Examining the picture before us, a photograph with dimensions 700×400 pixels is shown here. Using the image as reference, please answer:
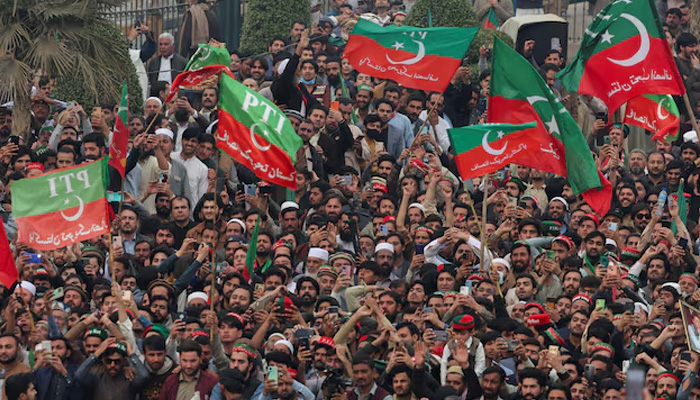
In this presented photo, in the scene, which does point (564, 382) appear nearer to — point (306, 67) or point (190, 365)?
point (190, 365)

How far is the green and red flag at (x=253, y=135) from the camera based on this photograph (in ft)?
82.9

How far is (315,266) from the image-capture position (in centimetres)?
2622

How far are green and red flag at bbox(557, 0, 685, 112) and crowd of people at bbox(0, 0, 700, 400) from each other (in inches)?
66.0

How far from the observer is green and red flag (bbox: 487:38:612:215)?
2547cm

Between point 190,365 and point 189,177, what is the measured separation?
590cm

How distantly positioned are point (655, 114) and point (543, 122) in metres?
2.34

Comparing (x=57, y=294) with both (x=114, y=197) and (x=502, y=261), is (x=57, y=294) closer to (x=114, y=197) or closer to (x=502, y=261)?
(x=114, y=197)

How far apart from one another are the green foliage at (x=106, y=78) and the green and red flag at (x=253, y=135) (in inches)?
227

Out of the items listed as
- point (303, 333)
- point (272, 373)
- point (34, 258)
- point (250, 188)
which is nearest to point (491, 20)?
point (250, 188)

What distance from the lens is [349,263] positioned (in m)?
26.1

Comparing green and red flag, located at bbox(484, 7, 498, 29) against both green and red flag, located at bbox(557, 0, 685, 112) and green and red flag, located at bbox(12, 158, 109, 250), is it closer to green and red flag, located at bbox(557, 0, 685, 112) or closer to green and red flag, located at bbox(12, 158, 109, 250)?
green and red flag, located at bbox(557, 0, 685, 112)

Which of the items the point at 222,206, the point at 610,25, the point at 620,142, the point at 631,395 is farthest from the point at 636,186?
the point at 631,395

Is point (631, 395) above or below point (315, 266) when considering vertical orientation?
above

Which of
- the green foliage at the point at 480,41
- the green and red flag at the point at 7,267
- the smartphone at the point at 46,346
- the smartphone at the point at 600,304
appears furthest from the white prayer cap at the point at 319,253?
the green foliage at the point at 480,41
